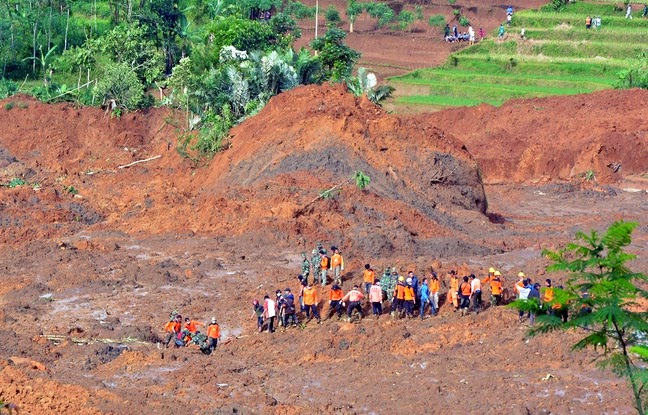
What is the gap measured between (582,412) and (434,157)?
595 inches

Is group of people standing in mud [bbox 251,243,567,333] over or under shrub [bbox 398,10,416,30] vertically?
under

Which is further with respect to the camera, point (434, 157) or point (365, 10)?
point (365, 10)

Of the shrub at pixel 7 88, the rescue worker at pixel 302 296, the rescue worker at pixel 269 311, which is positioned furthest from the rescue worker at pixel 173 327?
the shrub at pixel 7 88

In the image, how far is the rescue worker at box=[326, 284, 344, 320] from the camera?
72.1ft

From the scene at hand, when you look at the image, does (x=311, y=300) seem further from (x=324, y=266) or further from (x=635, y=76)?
(x=635, y=76)

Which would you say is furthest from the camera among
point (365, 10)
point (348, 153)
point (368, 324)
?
point (365, 10)

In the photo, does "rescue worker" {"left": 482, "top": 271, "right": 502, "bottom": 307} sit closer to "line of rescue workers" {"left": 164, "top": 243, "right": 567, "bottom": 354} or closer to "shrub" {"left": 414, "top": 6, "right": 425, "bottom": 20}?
"line of rescue workers" {"left": 164, "top": 243, "right": 567, "bottom": 354}

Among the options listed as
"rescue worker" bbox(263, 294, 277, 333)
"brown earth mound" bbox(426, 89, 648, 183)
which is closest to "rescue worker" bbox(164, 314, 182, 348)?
"rescue worker" bbox(263, 294, 277, 333)

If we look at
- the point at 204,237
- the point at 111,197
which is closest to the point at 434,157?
the point at 204,237

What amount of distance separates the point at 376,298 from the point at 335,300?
78 centimetres

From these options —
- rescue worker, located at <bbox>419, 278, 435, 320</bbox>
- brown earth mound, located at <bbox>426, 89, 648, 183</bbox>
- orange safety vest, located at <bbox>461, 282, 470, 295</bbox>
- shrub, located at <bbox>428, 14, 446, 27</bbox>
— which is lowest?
brown earth mound, located at <bbox>426, 89, 648, 183</bbox>

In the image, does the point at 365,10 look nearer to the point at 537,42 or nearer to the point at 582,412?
the point at 537,42

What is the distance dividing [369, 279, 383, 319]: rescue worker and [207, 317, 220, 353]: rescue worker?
3.07 metres

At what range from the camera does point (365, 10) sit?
64625 mm
